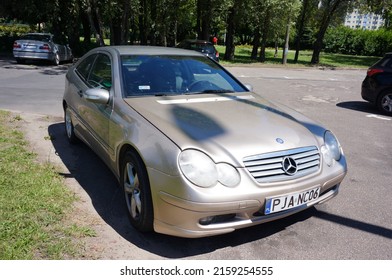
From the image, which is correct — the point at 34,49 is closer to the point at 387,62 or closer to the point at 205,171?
the point at 387,62

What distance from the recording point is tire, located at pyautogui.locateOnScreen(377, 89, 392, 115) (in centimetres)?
891

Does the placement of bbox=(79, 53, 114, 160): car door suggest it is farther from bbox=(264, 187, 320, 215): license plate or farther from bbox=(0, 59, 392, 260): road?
bbox=(264, 187, 320, 215): license plate

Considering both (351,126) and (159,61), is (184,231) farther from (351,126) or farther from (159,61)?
(351,126)

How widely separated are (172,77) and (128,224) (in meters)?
1.68

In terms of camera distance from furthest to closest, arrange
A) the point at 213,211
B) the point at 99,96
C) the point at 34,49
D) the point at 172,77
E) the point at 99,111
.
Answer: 1. the point at 34,49
2. the point at 172,77
3. the point at 99,111
4. the point at 99,96
5. the point at 213,211

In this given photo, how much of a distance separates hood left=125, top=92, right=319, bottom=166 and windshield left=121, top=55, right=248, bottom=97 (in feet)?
0.60

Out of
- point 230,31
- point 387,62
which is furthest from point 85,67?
point 230,31

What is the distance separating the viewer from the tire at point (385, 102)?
29.2 ft

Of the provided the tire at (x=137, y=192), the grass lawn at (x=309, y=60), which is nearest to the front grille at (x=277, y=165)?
the tire at (x=137, y=192)

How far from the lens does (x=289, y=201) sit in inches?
114

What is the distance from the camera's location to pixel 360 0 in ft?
83.0

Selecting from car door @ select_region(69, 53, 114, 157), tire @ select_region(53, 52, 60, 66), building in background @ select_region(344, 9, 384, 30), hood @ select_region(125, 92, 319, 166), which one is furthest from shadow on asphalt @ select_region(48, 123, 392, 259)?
building in background @ select_region(344, 9, 384, 30)

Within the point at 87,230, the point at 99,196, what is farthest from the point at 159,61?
the point at 87,230

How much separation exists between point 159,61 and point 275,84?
1084 cm
